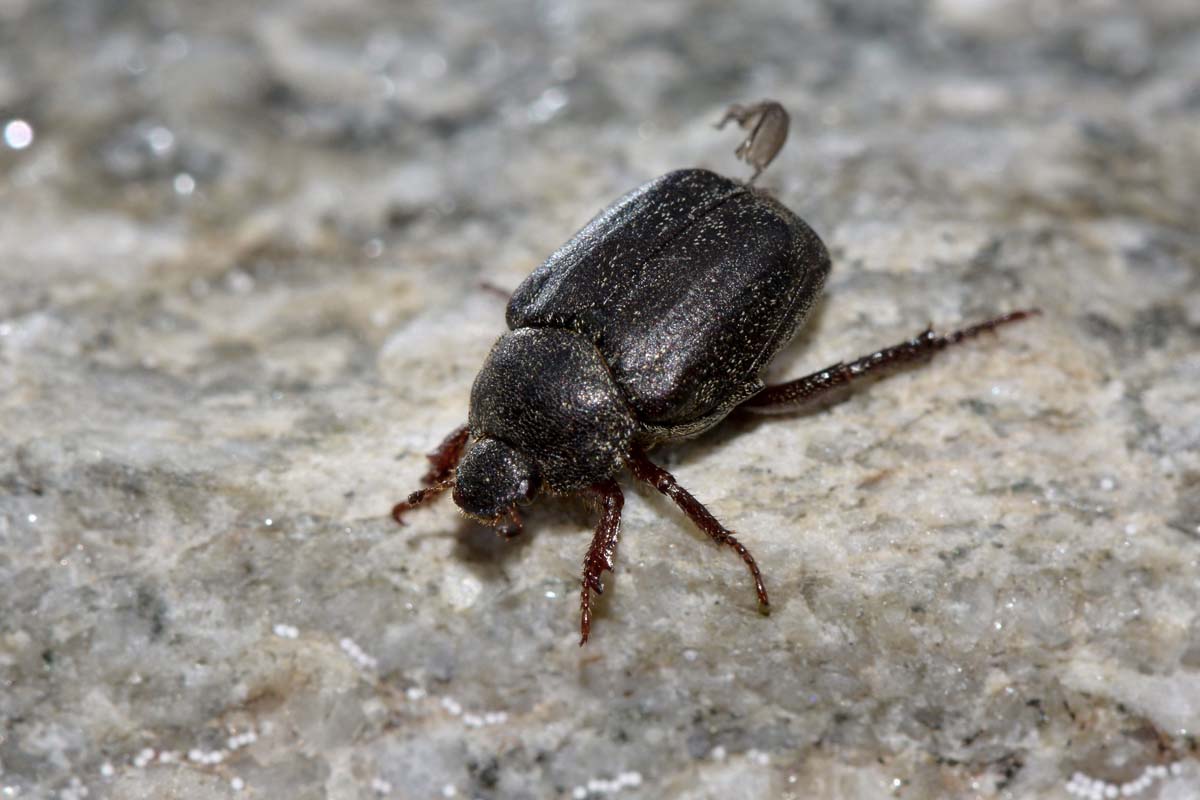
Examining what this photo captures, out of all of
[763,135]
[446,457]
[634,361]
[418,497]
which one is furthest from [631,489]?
[763,135]

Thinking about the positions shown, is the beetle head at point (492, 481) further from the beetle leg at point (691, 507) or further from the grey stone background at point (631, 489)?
the beetle leg at point (691, 507)

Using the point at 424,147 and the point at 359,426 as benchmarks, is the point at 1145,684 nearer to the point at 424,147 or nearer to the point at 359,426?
the point at 359,426

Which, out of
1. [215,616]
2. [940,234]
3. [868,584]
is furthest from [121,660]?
[940,234]

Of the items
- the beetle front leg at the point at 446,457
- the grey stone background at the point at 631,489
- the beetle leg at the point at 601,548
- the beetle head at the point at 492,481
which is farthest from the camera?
the beetle front leg at the point at 446,457

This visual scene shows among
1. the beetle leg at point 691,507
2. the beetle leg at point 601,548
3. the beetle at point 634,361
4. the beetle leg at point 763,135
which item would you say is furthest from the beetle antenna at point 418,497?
the beetle leg at point 763,135

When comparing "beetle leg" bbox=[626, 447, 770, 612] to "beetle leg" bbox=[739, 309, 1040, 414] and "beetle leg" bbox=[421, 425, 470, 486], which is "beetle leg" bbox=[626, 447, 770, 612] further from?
→ "beetle leg" bbox=[421, 425, 470, 486]

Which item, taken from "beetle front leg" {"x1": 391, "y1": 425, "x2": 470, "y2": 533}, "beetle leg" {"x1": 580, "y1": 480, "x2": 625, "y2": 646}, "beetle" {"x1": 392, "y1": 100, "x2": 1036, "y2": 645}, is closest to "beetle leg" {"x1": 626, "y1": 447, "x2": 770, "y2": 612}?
"beetle" {"x1": 392, "y1": 100, "x2": 1036, "y2": 645}
